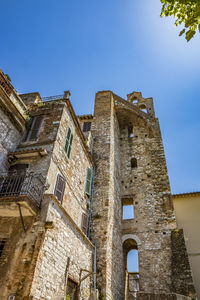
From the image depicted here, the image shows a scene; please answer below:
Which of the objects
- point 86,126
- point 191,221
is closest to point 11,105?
point 86,126

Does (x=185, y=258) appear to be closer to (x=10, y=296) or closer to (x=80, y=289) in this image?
(x=80, y=289)

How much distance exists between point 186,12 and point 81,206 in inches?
350

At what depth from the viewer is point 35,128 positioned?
34.6ft

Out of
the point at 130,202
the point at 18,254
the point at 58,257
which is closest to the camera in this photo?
the point at 18,254

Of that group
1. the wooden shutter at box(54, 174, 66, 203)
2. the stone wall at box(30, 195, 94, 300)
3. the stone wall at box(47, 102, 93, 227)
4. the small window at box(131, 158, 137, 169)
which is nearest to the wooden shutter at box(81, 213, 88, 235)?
the stone wall at box(47, 102, 93, 227)

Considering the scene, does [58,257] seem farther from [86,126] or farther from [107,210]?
[86,126]

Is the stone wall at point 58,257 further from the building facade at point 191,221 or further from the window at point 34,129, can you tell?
the building facade at point 191,221

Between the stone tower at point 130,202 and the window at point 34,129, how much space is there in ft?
16.0

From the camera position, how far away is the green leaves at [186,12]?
4.43 metres

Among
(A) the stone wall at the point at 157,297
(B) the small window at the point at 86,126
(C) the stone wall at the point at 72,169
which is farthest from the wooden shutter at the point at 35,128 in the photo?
(B) the small window at the point at 86,126

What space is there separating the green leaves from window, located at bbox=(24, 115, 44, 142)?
6.94 meters

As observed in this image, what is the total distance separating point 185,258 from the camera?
38.4ft

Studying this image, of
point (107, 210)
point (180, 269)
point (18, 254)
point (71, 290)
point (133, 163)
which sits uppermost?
point (133, 163)

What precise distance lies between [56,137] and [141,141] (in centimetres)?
991
